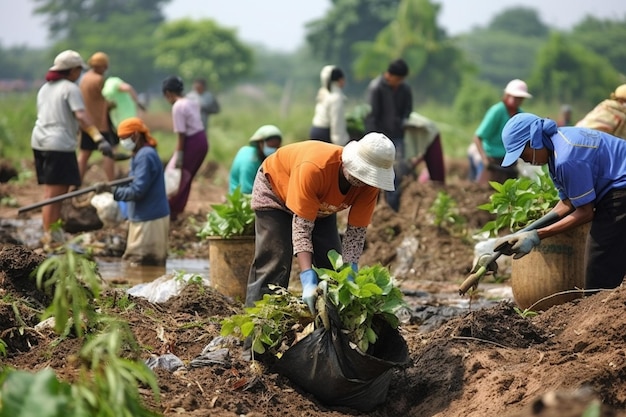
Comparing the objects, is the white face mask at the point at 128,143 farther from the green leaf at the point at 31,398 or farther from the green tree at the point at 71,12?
the green tree at the point at 71,12

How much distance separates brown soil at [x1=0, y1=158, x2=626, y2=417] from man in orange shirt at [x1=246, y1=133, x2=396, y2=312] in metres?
0.61

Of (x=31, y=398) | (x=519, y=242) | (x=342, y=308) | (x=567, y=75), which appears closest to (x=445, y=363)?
(x=342, y=308)

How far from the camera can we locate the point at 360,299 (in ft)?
19.5

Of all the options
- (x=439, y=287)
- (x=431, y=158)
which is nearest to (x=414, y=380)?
(x=439, y=287)

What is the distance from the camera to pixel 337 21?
228ft

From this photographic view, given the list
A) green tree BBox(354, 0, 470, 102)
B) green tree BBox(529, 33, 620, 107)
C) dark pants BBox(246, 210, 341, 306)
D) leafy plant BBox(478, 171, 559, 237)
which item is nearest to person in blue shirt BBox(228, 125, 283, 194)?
leafy plant BBox(478, 171, 559, 237)

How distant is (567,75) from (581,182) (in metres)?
46.2

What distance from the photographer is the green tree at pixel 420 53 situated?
50688mm

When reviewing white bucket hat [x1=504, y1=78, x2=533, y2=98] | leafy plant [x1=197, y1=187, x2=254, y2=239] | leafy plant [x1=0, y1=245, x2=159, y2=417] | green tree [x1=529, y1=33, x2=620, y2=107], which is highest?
white bucket hat [x1=504, y1=78, x2=533, y2=98]

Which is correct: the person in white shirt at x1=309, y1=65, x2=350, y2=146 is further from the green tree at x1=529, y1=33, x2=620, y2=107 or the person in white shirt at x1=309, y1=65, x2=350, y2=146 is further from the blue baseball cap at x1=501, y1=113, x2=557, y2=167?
the green tree at x1=529, y1=33, x2=620, y2=107

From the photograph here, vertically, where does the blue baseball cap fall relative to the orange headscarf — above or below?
above

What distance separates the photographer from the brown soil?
5.73 meters

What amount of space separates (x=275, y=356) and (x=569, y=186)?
224 cm

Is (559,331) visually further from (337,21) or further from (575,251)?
(337,21)
